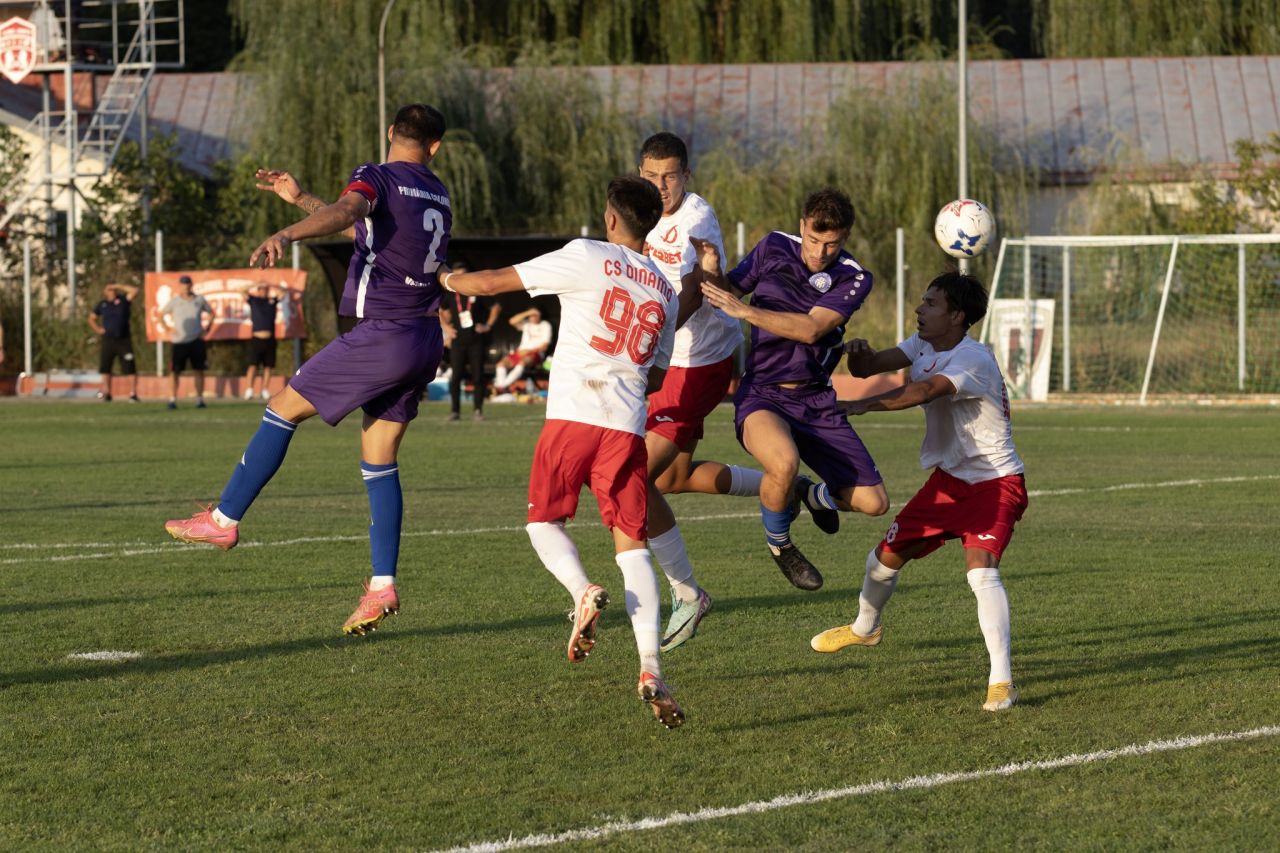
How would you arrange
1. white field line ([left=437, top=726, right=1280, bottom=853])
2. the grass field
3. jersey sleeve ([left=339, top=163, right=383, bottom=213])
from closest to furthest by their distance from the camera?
1. white field line ([left=437, top=726, right=1280, bottom=853])
2. the grass field
3. jersey sleeve ([left=339, top=163, right=383, bottom=213])

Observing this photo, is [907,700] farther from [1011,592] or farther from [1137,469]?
[1137,469]

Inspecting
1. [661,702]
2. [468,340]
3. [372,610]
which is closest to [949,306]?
[661,702]

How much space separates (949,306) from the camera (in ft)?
23.7

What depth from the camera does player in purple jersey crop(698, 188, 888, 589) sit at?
327 inches

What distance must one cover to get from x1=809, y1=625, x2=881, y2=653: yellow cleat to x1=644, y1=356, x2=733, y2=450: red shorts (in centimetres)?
146

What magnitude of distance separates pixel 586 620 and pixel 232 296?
93.3 feet

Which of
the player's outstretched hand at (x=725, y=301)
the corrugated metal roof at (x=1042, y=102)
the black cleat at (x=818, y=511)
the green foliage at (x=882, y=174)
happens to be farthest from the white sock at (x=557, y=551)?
the corrugated metal roof at (x=1042, y=102)

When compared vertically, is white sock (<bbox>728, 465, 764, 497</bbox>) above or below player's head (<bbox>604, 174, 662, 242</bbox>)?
below

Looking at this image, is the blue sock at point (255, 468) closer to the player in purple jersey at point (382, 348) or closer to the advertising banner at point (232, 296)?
the player in purple jersey at point (382, 348)

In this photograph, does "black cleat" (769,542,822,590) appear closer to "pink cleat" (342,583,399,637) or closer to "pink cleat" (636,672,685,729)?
"pink cleat" (342,583,399,637)

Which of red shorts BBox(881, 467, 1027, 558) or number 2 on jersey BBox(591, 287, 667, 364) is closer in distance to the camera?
number 2 on jersey BBox(591, 287, 667, 364)

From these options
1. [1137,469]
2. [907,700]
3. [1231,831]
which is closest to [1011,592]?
[907,700]

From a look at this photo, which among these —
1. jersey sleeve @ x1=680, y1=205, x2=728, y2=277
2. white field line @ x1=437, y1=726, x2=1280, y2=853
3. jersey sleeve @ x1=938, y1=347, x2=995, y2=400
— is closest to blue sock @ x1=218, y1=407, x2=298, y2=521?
jersey sleeve @ x1=680, y1=205, x2=728, y2=277

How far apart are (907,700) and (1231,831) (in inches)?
77.7
